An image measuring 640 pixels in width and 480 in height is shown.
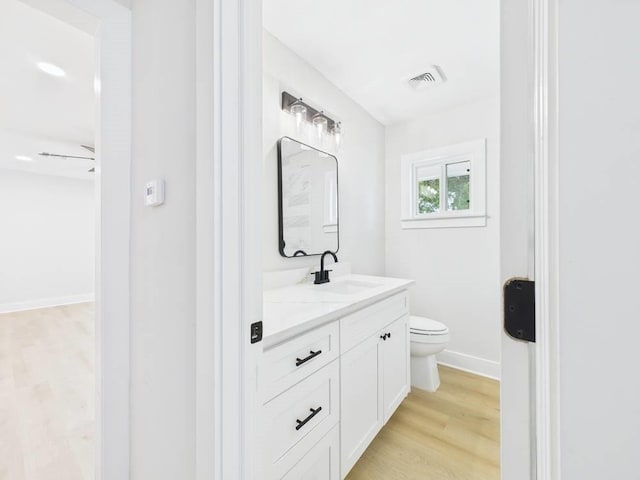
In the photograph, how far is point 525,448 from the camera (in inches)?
14.0

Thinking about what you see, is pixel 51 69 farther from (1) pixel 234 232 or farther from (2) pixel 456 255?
(2) pixel 456 255

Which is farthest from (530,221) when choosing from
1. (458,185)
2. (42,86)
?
(42,86)

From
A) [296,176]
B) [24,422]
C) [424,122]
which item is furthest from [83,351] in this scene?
[424,122]

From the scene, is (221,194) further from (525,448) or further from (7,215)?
(7,215)

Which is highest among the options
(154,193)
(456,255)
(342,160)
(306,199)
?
(342,160)

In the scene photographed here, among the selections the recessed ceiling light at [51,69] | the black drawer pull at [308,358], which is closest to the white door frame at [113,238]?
the black drawer pull at [308,358]

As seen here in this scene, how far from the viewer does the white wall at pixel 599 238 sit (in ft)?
0.80

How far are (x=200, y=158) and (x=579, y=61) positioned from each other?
71cm

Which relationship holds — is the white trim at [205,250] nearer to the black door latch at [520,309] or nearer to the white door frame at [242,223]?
the white door frame at [242,223]

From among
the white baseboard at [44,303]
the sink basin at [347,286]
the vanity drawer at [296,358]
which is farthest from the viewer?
the white baseboard at [44,303]

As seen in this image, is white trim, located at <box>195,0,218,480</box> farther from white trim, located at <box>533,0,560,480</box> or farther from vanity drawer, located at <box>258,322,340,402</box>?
white trim, located at <box>533,0,560,480</box>

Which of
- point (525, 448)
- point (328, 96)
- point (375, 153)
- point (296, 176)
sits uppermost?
point (328, 96)

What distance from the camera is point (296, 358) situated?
3.38 feet

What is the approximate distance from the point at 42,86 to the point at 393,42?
110 inches
